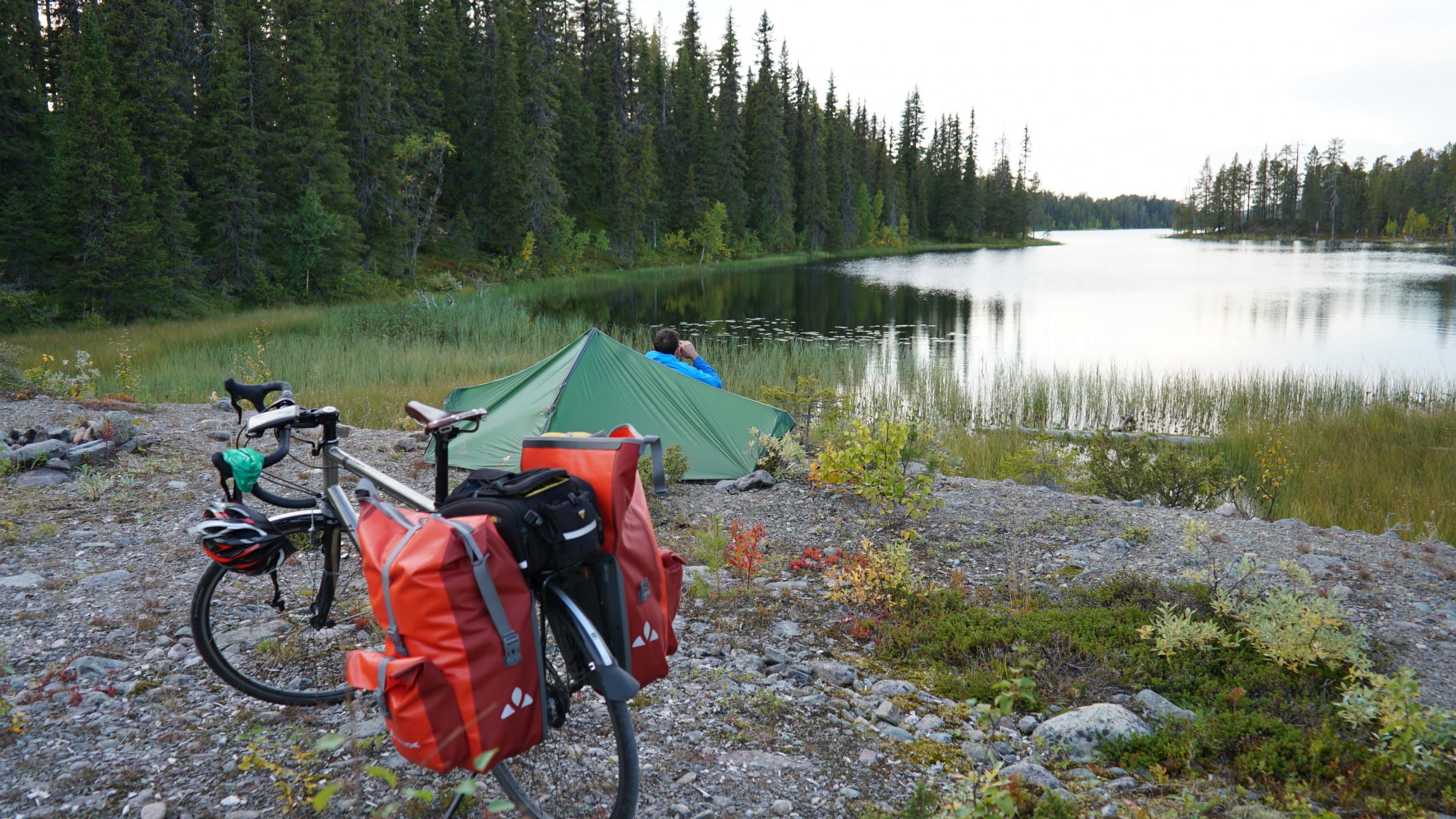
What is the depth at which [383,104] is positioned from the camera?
96.0ft

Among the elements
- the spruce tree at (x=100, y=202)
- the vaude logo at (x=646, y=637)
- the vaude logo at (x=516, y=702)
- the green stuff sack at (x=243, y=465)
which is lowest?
the vaude logo at (x=516, y=702)

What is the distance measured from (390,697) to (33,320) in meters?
20.3

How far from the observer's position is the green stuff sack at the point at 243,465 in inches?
106

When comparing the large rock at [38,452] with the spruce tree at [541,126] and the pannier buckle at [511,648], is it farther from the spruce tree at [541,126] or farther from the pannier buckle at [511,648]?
the spruce tree at [541,126]

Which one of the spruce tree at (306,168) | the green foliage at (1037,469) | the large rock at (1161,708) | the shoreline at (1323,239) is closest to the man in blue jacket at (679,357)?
the green foliage at (1037,469)

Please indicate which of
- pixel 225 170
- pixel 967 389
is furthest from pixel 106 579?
pixel 225 170

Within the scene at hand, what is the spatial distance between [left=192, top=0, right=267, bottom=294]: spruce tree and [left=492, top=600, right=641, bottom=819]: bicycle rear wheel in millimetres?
24242

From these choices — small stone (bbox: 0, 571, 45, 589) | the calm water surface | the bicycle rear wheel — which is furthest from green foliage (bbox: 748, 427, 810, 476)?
the calm water surface

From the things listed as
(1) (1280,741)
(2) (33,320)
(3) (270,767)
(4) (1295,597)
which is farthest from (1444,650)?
(2) (33,320)

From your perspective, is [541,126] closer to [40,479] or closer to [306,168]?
[306,168]

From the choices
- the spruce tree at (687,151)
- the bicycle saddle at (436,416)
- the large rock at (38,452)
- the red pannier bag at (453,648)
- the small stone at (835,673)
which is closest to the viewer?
the red pannier bag at (453,648)

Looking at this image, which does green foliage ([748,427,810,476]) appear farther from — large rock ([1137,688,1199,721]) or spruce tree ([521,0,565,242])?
spruce tree ([521,0,565,242])

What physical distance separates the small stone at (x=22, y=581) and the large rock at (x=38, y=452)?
7.15ft

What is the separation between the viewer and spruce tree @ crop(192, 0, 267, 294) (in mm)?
22328
